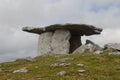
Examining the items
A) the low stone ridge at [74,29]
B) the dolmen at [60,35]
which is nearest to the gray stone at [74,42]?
the dolmen at [60,35]

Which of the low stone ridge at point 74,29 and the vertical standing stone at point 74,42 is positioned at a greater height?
the low stone ridge at point 74,29

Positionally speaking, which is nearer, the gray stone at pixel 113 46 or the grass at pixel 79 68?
→ the grass at pixel 79 68

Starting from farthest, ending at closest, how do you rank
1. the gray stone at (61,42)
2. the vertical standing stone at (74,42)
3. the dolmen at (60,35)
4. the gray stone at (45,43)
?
the vertical standing stone at (74,42), the gray stone at (45,43), the gray stone at (61,42), the dolmen at (60,35)

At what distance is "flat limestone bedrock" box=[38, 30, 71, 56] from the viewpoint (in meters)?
59.6

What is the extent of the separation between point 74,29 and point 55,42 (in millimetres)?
4089

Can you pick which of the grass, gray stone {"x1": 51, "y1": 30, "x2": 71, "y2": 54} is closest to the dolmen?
gray stone {"x1": 51, "y1": 30, "x2": 71, "y2": 54}

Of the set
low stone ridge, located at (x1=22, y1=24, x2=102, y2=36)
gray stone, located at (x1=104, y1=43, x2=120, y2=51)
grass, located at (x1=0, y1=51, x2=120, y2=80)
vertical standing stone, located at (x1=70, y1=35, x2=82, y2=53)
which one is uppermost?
low stone ridge, located at (x1=22, y1=24, x2=102, y2=36)

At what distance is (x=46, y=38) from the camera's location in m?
61.8

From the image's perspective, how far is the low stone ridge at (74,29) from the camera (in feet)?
189

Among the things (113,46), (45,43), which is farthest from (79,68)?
(45,43)

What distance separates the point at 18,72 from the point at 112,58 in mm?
11819

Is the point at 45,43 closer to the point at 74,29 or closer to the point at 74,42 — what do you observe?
the point at 74,42

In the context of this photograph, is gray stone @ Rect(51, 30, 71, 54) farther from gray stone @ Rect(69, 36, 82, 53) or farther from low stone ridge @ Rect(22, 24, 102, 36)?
gray stone @ Rect(69, 36, 82, 53)

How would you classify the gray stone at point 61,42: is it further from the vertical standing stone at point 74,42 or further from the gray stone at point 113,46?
the gray stone at point 113,46
